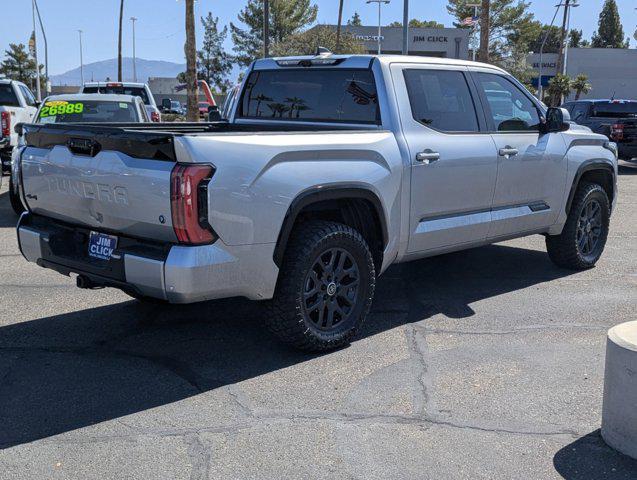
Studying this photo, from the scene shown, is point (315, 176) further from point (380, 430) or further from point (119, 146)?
point (380, 430)

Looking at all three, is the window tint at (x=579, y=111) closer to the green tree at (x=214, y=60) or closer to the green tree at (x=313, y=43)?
the green tree at (x=313, y=43)

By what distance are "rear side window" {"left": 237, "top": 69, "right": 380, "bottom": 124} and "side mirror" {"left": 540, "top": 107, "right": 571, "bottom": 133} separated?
6.30 ft

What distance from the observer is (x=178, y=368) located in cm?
468

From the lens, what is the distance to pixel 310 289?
15.8ft

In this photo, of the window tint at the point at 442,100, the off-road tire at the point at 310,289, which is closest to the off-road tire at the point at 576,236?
the window tint at the point at 442,100

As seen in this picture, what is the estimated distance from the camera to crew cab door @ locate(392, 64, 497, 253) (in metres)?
5.41

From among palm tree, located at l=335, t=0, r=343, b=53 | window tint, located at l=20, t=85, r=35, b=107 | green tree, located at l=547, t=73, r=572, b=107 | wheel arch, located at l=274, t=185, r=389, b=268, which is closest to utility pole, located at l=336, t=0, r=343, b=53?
palm tree, located at l=335, t=0, r=343, b=53

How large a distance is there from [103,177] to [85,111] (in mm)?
7451

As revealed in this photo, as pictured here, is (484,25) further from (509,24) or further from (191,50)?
(509,24)

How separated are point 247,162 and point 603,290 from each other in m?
3.93

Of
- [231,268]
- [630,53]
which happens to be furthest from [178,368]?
[630,53]

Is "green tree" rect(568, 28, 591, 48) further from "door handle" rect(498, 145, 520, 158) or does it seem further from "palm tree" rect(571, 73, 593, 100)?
"door handle" rect(498, 145, 520, 158)

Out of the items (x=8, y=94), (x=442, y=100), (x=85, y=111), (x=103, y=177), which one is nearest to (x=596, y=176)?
(x=442, y=100)

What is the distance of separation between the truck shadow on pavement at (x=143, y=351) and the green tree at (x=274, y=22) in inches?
2587
